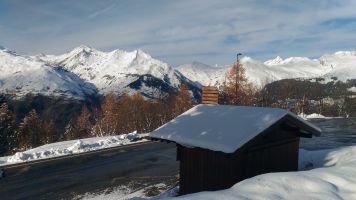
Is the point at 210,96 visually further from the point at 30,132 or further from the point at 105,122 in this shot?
the point at 30,132

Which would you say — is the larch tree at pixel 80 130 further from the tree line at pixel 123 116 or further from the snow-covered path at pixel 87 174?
the snow-covered path at pixel 87 174

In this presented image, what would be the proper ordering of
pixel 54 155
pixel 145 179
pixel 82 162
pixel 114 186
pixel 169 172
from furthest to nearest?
pixel 54 155, pixel 82 162, pixel 169 172, pixel 145 179, pixel 114 186

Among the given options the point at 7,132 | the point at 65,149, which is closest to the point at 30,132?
the point at 7,132

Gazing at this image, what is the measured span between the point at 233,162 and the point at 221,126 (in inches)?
51.3

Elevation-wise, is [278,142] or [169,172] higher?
[278,142]

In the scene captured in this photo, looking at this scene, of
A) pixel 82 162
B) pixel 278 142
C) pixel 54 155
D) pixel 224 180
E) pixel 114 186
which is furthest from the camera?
pixel 54 155

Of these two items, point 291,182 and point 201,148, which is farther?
point 201,148

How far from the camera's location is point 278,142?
13594mm

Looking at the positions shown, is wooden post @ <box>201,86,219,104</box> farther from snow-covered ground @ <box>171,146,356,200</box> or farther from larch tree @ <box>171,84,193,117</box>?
larch tree @ <box>171,84,193,117</box>

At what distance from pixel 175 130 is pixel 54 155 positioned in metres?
12.6

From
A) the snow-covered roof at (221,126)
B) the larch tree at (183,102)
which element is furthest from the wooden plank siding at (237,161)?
the larch tree at (183,102)

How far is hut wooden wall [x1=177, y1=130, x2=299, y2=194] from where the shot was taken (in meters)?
12.0

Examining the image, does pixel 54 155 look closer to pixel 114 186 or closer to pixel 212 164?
pixel 114 186

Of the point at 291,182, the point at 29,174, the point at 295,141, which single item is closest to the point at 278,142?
the point at 295,141
